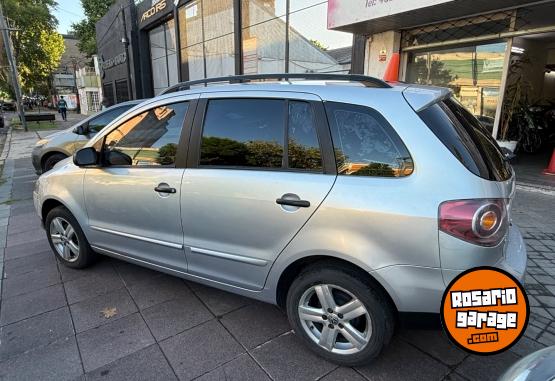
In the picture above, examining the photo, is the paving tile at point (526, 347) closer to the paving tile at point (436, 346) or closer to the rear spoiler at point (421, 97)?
the paving tile at point (436, 346)

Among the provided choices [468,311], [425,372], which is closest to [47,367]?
[425,372]

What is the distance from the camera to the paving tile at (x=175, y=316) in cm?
269

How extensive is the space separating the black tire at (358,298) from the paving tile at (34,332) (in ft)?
5.67

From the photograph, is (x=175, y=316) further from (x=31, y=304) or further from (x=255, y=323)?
(x=31, y=304)

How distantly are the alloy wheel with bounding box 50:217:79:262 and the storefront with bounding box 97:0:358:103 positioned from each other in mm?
6857

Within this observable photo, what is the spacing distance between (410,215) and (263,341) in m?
1.39

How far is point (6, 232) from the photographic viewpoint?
4.87m

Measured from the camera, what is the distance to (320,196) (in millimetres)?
2057

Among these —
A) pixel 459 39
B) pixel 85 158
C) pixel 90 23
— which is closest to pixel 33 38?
pixel 90 23

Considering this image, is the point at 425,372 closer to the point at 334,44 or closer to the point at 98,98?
the point at 334,44

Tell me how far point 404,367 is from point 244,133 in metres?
1.81

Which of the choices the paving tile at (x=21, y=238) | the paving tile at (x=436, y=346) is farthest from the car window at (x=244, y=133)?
the paving tile at (x=21, y=238)

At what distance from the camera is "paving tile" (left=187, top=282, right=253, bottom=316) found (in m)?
2.93

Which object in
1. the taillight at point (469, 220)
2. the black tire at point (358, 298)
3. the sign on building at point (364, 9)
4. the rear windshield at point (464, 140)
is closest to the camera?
the taillight at point (469, 220)
